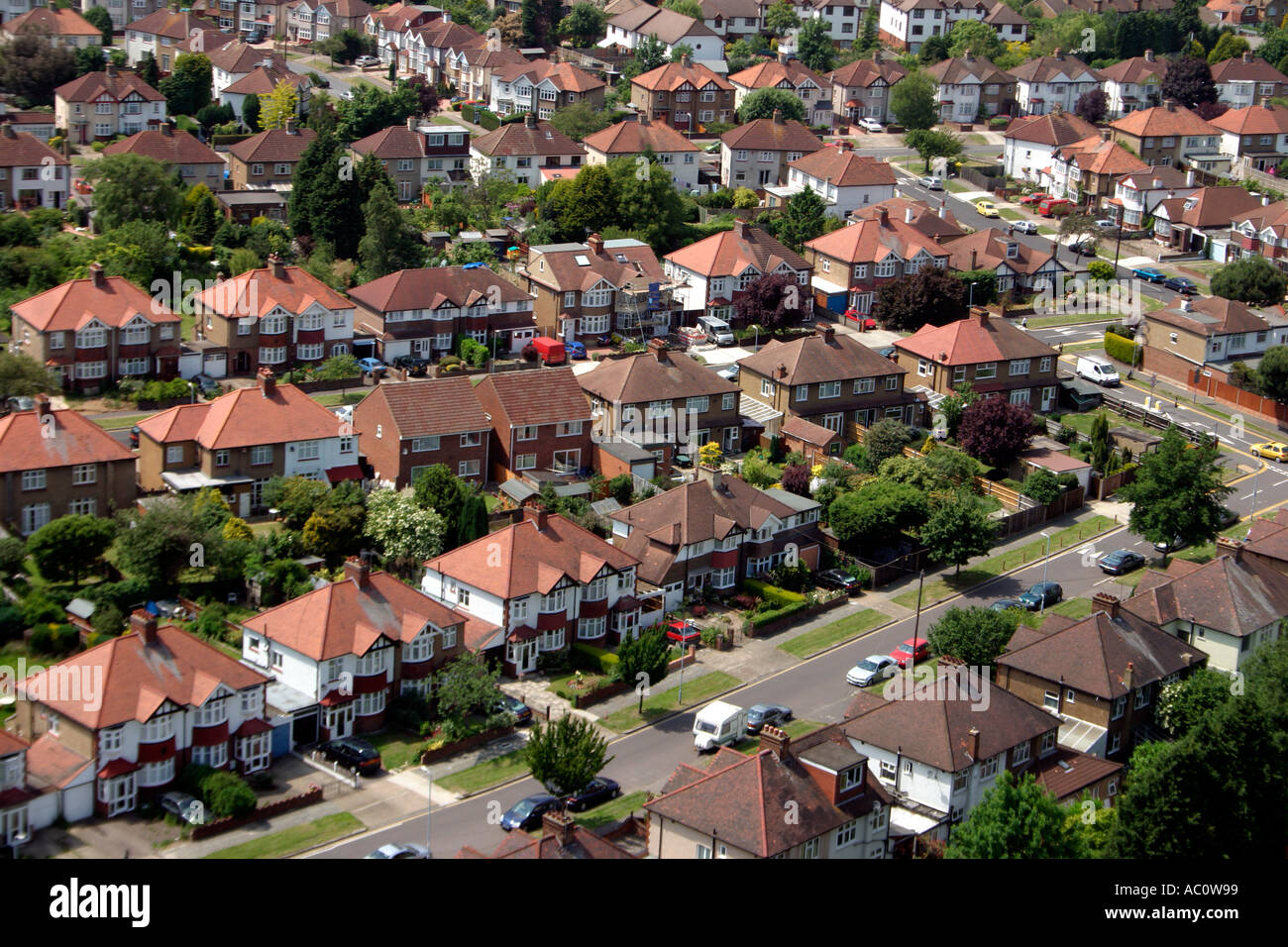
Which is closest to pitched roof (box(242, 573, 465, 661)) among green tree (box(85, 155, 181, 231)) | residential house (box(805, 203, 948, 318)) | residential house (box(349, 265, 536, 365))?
residential house (box(349, 265, 536, 365))

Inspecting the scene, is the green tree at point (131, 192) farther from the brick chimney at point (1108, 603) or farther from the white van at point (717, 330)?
the brick chimney at point (1108, 603)

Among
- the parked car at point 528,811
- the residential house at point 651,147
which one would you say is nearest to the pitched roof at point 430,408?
the parked car at point 528,811

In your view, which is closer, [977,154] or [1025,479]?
[1025,479]

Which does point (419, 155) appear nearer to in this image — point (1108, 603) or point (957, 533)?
point (957, 533)

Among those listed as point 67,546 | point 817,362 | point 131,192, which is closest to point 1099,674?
point 817,362

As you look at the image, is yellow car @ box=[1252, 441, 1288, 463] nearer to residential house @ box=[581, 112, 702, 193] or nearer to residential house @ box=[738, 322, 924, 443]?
residential house @ box=[738, 322, 924, 443]

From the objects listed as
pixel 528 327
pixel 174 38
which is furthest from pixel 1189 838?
pixel 174 38

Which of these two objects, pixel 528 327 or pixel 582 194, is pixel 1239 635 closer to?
pixel 528 327
